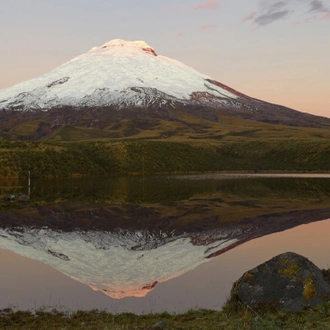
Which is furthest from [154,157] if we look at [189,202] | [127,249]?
[127,249]

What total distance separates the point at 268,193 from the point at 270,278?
46.1 meters

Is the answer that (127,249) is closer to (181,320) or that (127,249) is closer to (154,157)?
(181,320)

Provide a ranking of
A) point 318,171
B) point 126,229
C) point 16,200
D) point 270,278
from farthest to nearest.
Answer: point 318,171, point 16,200, point 126,229, point 270,278

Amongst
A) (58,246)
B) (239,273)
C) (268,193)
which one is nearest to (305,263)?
(239,273)

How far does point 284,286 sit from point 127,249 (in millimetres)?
13045

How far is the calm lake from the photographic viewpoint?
1955 centimetres

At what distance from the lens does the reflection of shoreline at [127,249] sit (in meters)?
22.3

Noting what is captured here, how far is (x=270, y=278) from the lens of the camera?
56.2 ft

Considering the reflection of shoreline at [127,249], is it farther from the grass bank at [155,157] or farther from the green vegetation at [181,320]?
the grass bank at [155,157]

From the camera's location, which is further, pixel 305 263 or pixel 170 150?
pixel 170 150

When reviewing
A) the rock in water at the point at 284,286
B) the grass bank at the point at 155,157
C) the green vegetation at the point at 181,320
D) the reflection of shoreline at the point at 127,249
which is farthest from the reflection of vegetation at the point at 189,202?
the grass bank at the point at 155,157

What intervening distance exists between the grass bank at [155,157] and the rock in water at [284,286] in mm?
81924

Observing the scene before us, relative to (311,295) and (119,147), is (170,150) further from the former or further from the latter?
(311,295)

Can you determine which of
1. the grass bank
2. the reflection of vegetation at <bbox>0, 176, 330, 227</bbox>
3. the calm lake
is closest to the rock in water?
the calm lake
